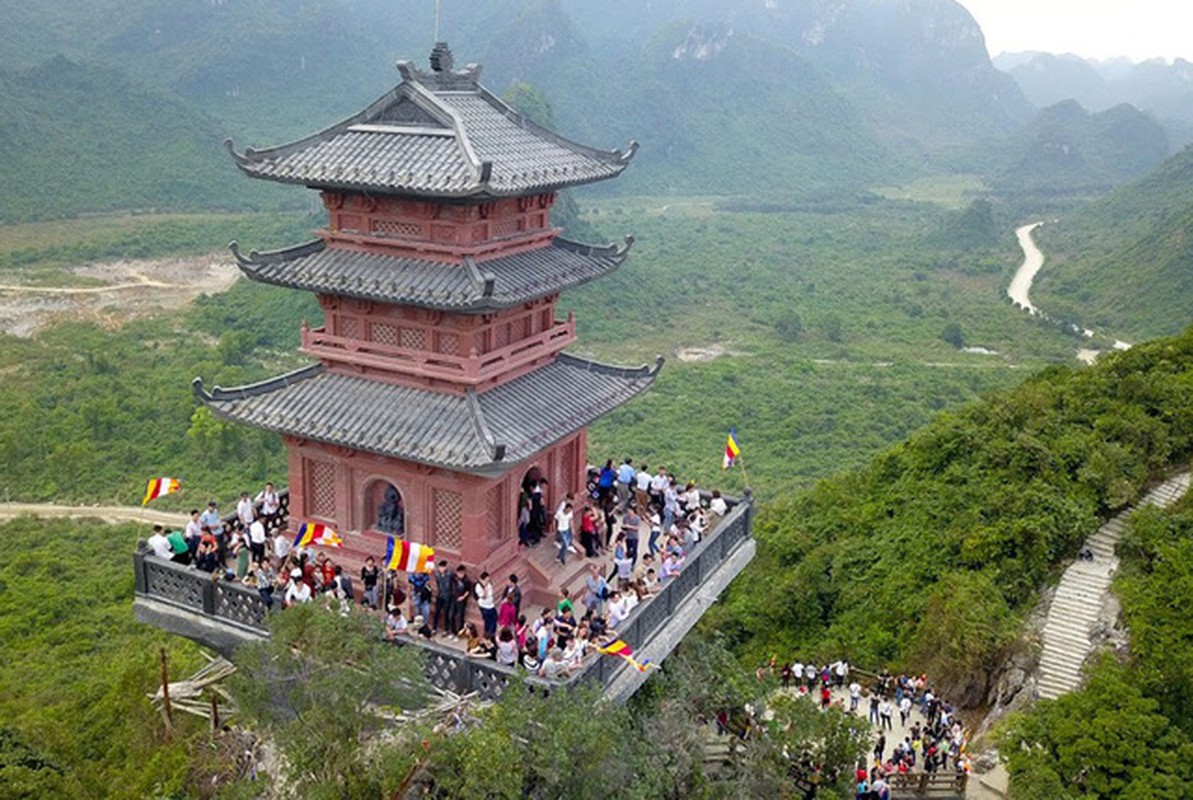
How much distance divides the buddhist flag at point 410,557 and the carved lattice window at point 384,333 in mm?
3790

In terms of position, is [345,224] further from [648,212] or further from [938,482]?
[648,212]

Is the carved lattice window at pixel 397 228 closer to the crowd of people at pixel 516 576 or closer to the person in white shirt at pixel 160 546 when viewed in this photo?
the crowd of people at pixel 516 576

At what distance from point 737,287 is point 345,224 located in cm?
8249

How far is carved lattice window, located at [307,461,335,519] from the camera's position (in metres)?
21.4

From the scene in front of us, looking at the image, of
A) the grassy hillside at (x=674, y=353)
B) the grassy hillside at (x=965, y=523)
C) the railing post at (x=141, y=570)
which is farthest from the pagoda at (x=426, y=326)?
the grassy hillside at (x=674, y=353)

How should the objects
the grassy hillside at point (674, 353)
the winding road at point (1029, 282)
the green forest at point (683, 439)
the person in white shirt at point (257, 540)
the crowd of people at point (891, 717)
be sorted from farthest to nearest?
the winding road at point (1029, 282), the grassy hillside at point (674, 353), the crowd of people at point (891, 717), the person in white shirt at point (257, 540), the green forest at point (683, 439)

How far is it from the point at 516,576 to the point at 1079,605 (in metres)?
17.7

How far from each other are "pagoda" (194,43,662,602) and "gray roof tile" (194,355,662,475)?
1.5 inches

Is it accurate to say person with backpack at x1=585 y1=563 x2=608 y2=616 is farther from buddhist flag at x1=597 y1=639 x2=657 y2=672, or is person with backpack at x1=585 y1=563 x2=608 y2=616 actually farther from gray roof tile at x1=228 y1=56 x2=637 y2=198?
gray roof tile at x1=228 y1=56 x2=637 y2=198

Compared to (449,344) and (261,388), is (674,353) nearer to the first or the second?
(261,388)

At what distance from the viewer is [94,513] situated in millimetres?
47781

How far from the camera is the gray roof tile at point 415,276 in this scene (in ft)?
61.8

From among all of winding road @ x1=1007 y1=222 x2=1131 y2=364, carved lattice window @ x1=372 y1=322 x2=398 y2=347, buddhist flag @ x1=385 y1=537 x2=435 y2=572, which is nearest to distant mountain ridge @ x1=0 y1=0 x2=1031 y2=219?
winding road @ x1=1007 y1=222 x2=1131 y2=364

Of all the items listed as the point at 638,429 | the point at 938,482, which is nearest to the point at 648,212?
the point at 638,429
